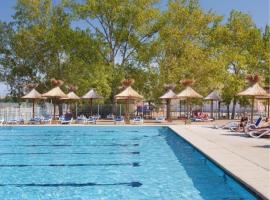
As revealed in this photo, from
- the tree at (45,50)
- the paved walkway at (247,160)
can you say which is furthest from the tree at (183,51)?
the paved walkway at (247,160)

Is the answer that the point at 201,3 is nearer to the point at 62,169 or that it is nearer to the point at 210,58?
the point at 210,58

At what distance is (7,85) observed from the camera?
4431cm

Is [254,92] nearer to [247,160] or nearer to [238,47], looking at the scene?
[247,160]

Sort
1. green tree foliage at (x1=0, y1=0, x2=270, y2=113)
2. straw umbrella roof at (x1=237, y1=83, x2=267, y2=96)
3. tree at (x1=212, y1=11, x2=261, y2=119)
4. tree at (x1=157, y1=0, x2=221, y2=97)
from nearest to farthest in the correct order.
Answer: straw umbrella roof at (x1=237, y1=83, x2=267, y2=96)
tree at (x1=157, y1=0, x2=221, y2=97)
green tree foliage at (x1=0, y1=0, x2=270, y2=113)
tree at (x1=212, y1=11, x2=261, y2=119)

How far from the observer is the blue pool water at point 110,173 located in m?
8.56

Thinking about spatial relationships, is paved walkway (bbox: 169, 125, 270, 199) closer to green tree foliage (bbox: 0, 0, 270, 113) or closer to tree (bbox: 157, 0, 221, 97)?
tree (bbox: 157, 0, 221, 97)

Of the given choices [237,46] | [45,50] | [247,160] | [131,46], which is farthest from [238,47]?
[247,160]

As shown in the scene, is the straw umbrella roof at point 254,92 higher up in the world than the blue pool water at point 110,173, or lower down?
higher up

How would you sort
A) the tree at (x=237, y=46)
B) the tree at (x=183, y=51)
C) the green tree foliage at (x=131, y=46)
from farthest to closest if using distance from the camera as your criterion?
the tree at (x=237, y=46), the green tree foliage at (x=131, y=46), the tree at (x=183, y=51)

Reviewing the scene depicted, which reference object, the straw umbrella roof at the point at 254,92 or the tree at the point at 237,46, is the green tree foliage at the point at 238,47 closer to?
the tree at the point at 237,46

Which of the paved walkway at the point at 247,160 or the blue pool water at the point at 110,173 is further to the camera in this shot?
the blue pool water at the point at 110,173

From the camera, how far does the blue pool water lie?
856 centimetres

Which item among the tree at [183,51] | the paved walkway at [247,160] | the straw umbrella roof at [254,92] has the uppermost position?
the tree at [183,51]

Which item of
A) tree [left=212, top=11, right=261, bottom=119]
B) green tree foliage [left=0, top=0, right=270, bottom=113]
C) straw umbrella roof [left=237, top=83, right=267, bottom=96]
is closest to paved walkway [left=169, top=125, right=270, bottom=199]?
straw umbrella roof [left=237, top=83, right=267, bottom=96]
